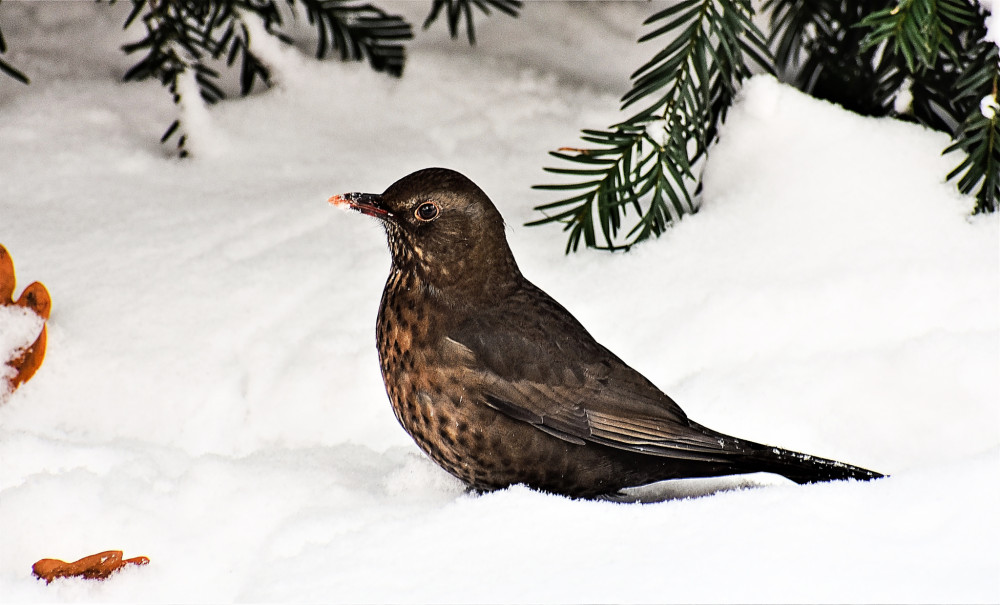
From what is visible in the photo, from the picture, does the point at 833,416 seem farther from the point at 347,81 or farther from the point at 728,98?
the point at 347,81

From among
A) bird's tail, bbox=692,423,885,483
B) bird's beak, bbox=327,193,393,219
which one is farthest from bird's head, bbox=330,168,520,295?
bird's tail, bbox=692,423,885,483

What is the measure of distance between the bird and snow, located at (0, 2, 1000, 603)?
152mm

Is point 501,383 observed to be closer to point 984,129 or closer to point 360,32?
point 984,129

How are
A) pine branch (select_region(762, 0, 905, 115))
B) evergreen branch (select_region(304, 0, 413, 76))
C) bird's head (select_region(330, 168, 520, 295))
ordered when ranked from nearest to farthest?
bird's head (select_region(330, 168, 520, 295)) → pine branch (select_region(762, 0, 905, 115)) → evergreen branch (select_region(304, 0, 413, 76))

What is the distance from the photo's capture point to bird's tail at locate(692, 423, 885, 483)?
6.53 feet

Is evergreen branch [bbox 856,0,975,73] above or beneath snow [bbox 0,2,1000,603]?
above

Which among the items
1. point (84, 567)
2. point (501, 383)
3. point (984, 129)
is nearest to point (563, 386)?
point (501, 383)

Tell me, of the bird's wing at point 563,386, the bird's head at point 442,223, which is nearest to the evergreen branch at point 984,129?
the bird's wing at point 563,386

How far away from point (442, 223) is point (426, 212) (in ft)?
0.14

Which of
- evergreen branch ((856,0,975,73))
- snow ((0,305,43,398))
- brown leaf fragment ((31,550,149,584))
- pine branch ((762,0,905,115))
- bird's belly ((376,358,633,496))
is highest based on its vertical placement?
evergreen branch ((856,0,975,73))

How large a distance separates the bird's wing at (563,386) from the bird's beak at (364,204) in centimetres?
31

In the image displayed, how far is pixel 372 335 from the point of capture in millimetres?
2750

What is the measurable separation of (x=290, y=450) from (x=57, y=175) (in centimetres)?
130

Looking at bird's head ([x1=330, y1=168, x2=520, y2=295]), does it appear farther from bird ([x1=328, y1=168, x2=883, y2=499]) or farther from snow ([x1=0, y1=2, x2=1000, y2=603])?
snow ([x1=0, y1=2, x2=1000, y2=603])
